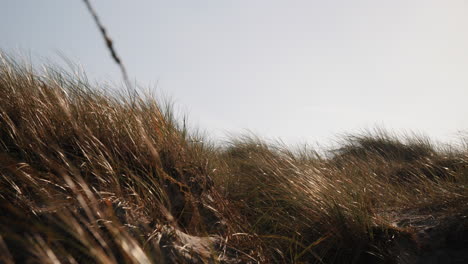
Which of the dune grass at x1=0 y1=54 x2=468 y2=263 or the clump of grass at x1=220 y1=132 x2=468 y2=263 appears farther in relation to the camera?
the clump of grass at x1=220 y1=132 x2=468 y2=263

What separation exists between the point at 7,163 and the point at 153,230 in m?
0.77

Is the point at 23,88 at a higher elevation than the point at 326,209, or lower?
higher

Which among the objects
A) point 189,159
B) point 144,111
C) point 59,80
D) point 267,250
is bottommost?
point 267,250

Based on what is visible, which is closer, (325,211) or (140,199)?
(140,199)

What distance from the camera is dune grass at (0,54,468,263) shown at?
1262mm

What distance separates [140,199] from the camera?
1512mm

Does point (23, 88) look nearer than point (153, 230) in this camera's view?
No

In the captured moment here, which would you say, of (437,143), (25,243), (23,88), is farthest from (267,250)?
(437,143)

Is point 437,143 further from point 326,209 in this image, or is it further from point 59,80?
point 59,80

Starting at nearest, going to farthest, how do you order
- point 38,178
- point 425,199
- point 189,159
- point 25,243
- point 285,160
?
1. point 25,243
2. point 38,178
3. point 189,159
4. point 425,199
5. point 285,160

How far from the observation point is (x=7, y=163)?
1.46 metres

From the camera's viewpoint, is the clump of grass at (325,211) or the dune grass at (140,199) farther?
the clump of grass at (325,211)

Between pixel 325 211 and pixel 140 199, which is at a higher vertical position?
pixel 140 199

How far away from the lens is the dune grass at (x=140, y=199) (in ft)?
4.14
